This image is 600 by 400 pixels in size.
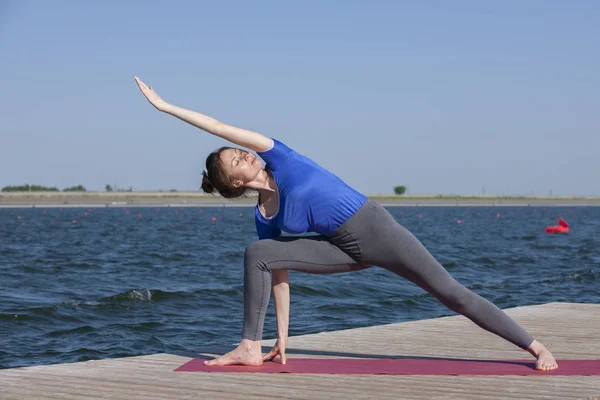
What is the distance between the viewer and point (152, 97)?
578 centimetres

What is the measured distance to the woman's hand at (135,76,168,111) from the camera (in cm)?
574

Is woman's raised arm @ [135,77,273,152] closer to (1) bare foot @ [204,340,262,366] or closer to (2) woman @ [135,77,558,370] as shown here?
(2) woman @ [135,77,558,370]

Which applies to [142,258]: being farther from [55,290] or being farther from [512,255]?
[512,255]

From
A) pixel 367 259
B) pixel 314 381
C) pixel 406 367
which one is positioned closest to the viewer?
pixel 314 381

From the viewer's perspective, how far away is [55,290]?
60.5 ft

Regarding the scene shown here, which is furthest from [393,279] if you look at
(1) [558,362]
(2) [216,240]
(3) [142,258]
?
(2) [216,240]

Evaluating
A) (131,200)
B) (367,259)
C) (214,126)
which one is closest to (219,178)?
(214,126)

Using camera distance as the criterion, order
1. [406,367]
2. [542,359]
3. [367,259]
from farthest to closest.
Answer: [406,367]
[542,359]
[367,259]

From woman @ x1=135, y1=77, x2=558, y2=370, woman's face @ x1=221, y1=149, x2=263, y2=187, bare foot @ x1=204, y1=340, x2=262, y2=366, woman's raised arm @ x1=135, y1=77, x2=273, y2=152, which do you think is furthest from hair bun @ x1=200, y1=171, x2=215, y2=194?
bare foot @ x1=204, y1=340, x2=262, y2=366

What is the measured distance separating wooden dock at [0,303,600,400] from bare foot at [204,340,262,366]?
267 millimetres

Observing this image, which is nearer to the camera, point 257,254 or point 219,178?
point 219,178

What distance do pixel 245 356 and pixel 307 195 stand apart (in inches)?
53.3

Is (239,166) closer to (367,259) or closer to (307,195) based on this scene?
(307,195)

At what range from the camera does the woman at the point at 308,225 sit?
227 inches
